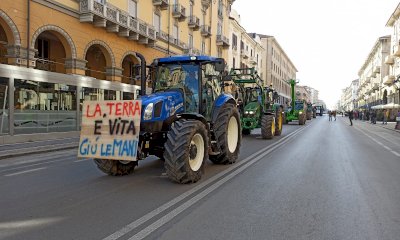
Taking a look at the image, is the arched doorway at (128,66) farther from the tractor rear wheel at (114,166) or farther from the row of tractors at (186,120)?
the tractor rear wheel at (114,166)

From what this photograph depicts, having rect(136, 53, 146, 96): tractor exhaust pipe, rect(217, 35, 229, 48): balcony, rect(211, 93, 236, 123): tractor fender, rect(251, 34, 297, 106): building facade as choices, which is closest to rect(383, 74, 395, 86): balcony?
rect(251, 34, 297, 106): building facade

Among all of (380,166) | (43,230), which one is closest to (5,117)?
(43,230)

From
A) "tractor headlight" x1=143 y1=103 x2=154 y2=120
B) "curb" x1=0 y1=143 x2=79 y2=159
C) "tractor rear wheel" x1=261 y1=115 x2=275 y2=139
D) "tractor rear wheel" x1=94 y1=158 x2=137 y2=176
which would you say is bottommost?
"curb" x1=0 y1=143 x2=79 y2=159

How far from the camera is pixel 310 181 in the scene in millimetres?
6844

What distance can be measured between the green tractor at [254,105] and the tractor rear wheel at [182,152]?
916 cm

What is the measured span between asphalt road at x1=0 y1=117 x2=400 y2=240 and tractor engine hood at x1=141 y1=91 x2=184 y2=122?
1197 millimetres

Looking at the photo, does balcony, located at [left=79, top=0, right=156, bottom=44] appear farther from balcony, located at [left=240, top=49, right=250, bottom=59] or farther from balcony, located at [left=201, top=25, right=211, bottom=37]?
balcony, located at [left=240, top=49, right=250, bottom=59]

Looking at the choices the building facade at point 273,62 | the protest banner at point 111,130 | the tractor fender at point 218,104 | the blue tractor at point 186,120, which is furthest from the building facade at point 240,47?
the protest banner at point 111,130

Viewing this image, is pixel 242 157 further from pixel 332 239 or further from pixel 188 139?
pixel 332 239

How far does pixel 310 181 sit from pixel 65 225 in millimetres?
4539

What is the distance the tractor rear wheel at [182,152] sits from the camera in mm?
6082

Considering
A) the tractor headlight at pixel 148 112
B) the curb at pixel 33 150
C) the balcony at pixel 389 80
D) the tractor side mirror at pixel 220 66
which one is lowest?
the curb at pixel 33 150

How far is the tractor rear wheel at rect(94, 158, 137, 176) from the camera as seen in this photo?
6867 millimetres

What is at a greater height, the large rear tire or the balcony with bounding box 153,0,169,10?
the balcony with bounding box 153,0,169,10
